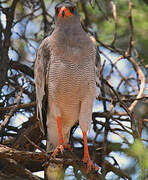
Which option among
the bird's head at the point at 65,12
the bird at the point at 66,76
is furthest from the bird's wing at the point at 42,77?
the bird's head at the point at 65,12

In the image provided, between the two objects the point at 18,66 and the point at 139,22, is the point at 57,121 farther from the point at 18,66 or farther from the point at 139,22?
the point at 139,22

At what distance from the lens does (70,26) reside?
532 centimetres

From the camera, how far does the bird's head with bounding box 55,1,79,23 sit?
5.25 metres

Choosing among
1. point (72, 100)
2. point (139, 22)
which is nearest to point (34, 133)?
point (72, 100)

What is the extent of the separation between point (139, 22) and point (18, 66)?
253 cm

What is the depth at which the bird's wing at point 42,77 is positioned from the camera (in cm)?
506

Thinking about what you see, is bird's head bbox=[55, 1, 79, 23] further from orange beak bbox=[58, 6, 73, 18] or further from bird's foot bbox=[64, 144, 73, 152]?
bird's foot bbox=[64, 144, 73, 152]

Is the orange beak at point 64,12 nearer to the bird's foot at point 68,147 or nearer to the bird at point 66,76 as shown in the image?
the bird at point 66,76

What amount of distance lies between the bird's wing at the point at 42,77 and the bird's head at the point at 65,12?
40cm

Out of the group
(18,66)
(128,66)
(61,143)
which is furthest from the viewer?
(128,66)

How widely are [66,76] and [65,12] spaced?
106 centimetres

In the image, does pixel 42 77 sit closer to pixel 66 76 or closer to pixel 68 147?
pixel 66 76

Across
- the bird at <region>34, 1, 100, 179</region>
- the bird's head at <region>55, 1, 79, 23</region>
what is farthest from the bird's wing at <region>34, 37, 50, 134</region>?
the bird's head at <region>55, 1, 79, 23</region>

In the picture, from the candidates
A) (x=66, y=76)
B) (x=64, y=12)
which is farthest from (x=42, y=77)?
(x=64, y=12)
